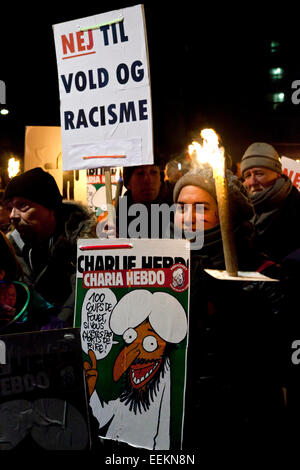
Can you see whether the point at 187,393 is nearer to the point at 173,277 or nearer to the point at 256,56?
the point at 173,277

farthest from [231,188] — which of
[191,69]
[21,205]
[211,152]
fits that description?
[191,69]

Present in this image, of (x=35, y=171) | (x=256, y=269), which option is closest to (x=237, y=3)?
(x=35, y=171)

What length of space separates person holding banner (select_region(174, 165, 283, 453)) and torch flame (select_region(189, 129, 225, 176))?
2.09ft

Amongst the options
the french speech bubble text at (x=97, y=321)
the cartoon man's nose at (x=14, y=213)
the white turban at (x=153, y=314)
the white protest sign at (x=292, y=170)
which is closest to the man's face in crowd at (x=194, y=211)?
the white turban at (x=153, y=314)

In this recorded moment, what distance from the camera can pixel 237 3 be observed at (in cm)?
763

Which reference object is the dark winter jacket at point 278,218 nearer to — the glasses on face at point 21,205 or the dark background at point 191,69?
the glasses on face at point 21,205

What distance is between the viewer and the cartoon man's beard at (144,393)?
262 cm

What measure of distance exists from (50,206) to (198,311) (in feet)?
4.66

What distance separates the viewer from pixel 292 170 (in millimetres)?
5605

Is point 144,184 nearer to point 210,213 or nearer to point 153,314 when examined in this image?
point 210,213

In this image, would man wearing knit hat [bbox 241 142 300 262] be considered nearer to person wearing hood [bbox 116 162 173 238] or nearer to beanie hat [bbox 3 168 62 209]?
person wearing hood [bbox 116 162 173 238]

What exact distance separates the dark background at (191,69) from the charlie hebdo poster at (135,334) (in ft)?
13.9

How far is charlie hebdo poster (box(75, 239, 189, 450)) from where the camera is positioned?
2607 millimetres

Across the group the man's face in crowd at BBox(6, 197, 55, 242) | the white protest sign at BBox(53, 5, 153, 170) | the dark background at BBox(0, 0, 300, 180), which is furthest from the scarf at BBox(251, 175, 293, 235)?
the dark background at BBox(0, 0, 300, 180)
